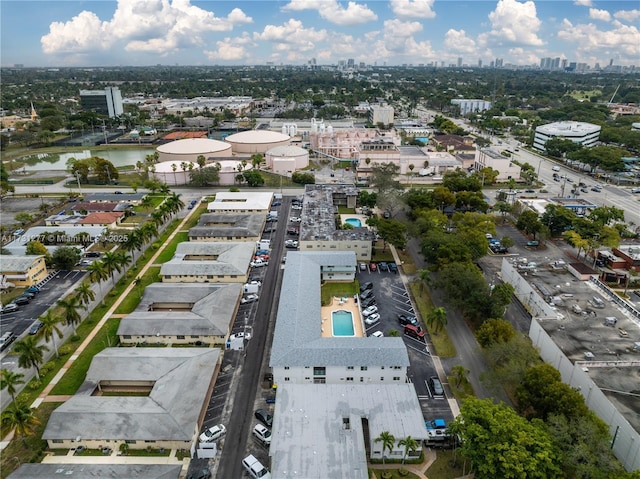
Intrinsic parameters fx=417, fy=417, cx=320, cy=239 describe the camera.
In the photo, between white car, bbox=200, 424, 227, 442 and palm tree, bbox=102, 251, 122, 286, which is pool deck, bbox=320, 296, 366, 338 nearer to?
white car, bbox=200, 424, 227, 442

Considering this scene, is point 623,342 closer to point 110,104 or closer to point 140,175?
point 140,175

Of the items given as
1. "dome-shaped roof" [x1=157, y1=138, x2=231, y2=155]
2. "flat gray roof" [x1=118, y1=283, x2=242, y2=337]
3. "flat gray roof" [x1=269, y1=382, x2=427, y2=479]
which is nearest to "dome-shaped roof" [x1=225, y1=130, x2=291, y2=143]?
"dome-shaped roof" [x1=157, y1=138, x2=231, y2=155]

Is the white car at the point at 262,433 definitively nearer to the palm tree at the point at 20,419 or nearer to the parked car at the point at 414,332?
the palm tree at the point at 20,419

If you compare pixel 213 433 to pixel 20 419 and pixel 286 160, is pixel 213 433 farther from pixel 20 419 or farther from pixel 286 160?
pixel 286 160

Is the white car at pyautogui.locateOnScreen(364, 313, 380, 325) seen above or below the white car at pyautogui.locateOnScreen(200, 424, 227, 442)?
above

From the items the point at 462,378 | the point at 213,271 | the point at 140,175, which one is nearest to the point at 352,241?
the point at 213,271
